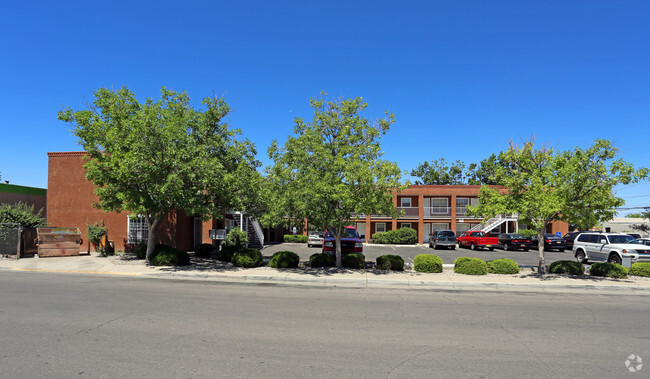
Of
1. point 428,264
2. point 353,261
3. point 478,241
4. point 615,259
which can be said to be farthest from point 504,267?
point 478,241

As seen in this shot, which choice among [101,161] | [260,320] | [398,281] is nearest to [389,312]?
[260,320]

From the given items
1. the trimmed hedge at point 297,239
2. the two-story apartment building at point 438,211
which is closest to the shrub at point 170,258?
the trimmed hedge at point 297,239

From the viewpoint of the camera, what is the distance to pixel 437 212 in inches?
1576

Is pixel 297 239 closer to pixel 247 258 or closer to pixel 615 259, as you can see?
pixel 247 258

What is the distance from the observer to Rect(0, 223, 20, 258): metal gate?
18359 millimetres

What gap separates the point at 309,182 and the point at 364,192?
203cm

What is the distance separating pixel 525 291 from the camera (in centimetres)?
1217

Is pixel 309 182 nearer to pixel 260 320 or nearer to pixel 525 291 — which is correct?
pixel 260 320

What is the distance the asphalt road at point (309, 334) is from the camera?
4.82 metres

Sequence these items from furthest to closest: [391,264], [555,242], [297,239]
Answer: [297,239] < [555,242] < [391,264]

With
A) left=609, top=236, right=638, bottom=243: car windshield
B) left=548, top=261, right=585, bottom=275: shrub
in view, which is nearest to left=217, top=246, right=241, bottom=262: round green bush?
left=548, top=261, right=585, bottom=275: shrub

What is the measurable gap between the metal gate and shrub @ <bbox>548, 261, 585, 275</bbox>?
2381 centimetres

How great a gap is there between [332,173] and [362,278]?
385cm

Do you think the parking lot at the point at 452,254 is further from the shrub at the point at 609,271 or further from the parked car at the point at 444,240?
the shrub at the point at 609,271
